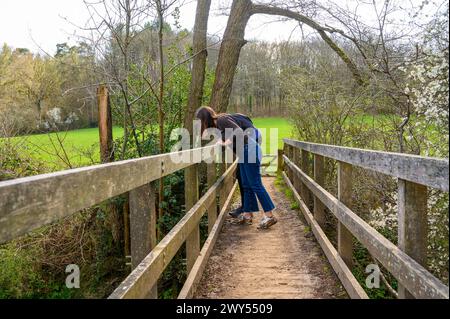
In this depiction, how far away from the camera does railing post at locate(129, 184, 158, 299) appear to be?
207 centimetres

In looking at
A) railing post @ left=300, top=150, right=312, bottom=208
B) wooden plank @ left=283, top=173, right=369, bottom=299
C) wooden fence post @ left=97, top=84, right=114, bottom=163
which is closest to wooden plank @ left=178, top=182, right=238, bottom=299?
wooden plank @ left=283, top=173, right=369, bottom=299

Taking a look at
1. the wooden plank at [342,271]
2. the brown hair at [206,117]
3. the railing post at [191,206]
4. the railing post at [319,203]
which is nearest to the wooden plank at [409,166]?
the wooden plank at [342,271]

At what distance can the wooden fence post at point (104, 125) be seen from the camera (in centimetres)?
622

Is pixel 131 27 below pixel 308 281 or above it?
above

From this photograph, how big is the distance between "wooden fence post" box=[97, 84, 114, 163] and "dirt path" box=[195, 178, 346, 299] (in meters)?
2.33

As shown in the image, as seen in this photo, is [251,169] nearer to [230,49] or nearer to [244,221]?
[244,221]

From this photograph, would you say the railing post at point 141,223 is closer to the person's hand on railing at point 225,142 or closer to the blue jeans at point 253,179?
the person's hand on railing at point 225,142

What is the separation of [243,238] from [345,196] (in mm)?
2261

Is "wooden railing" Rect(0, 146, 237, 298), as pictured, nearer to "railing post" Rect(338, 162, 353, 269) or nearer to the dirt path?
the dirt path

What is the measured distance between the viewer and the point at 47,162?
8.41 meters

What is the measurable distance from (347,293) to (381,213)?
1716 mm

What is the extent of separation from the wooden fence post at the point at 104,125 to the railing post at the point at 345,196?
409cm
